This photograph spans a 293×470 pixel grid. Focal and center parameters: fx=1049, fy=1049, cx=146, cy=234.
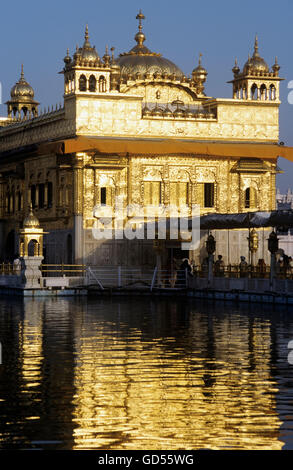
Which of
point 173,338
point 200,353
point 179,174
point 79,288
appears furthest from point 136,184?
point 200,353

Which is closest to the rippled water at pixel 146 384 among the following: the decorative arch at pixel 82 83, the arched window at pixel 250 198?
the decorative arch at pixel 82 83

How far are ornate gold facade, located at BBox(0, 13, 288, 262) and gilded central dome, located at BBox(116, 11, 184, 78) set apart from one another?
0.08m

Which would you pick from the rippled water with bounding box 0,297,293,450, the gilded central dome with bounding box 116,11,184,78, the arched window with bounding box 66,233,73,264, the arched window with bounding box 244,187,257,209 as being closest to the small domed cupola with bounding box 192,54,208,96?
the gilded central dome with bounding box 116,11,184,78

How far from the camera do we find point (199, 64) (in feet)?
161

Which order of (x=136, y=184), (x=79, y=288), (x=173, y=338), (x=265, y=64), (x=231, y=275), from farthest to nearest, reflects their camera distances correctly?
(x=265, y=64) < (x=136, y=184) < (x=79, y=288) < (x=231, y=275) < (x=173, y=338)

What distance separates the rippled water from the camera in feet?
33.8

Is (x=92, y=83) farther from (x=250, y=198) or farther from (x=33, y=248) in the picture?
(x=250, y=198)

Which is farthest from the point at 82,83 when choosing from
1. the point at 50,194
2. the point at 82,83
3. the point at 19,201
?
the point at 19,201

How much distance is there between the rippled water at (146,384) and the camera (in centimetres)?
1030

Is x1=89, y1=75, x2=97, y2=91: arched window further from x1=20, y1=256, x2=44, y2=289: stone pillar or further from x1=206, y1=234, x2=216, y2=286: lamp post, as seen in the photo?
x1=206, y1=234, x2=216, y2=286: lamp post

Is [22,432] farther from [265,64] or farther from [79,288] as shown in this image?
[265,64]

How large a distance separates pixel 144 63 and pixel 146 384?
35112 mm

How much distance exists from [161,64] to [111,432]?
1516 inches
